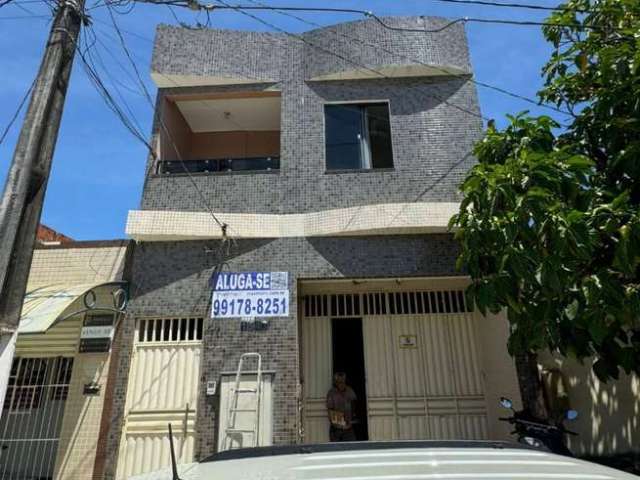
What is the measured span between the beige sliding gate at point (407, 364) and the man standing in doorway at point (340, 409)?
10.2 inches

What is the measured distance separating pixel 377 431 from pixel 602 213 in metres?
4.95

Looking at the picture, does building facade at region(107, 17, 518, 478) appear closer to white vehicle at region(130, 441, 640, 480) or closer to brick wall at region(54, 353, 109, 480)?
brick wall at region(54, 353, 109, 480)

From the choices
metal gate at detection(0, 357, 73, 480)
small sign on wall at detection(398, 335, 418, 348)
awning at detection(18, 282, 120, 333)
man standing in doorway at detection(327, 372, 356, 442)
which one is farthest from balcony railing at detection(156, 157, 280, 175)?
man standing in doorway at detection(327, 372, 356, 442)

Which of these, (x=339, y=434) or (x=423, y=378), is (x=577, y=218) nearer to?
(x=423, y=378)

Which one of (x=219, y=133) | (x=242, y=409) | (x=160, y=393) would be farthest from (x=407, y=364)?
(x=219, y=133)

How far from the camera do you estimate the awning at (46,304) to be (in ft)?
19.0

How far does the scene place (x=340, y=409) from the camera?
24.5ft

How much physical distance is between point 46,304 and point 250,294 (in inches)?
112

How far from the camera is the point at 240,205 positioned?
7.83m

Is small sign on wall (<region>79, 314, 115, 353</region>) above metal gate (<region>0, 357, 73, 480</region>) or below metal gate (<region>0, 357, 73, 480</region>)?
above

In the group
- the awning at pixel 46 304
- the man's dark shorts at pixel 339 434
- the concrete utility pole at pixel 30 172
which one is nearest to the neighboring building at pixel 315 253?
the man's dark shorts at pixel 339 434

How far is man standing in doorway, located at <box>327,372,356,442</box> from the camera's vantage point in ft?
24.2

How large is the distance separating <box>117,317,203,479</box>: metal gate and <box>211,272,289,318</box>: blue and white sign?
50 centimetres

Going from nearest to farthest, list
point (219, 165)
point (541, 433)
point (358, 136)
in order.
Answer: point (541, 433)
point (219, 165)
point (358, 136)
